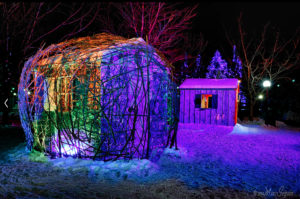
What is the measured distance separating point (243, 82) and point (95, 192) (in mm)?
19087

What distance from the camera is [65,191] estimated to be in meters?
4.04

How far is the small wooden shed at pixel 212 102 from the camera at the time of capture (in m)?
13.3

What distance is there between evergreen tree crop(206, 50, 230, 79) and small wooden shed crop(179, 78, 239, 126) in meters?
7.71

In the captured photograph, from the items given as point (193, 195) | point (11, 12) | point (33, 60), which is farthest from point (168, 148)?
point (11, 12)

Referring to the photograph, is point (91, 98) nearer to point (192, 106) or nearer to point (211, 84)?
point (192, 106)

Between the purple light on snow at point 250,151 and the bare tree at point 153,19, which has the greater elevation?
the bare tree at point 153,19

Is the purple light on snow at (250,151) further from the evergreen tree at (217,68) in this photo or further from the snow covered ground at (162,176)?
the evergreen tree at (217,68)

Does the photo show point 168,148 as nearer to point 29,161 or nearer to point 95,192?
point 95,192

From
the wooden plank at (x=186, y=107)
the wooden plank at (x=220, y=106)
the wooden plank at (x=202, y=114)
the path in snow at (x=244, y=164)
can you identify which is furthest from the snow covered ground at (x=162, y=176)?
the wooden plank at (x=186, y=107)

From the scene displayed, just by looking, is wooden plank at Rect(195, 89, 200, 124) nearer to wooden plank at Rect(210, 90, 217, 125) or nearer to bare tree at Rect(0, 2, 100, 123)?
wooden plank at Rect(210, 90, 217, 125)

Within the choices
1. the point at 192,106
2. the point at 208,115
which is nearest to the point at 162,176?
the point at 208,115

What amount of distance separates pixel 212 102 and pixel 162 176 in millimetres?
9709

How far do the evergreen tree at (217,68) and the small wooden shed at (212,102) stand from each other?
303 inches

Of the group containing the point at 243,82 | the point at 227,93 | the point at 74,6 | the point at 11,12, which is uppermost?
the point at 74,6
